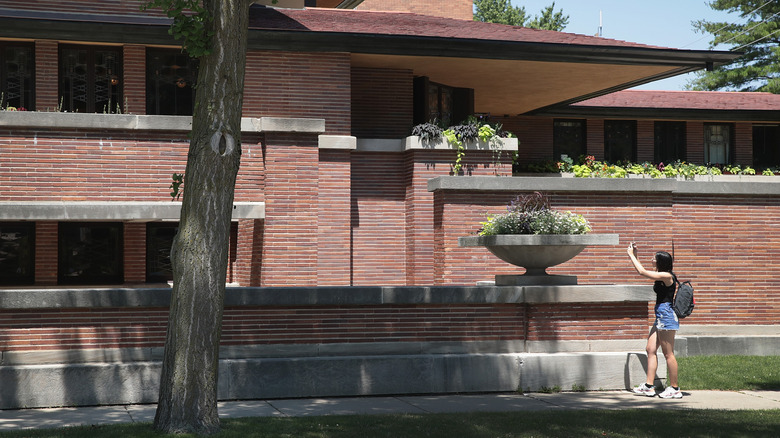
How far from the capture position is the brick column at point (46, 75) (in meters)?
18.0

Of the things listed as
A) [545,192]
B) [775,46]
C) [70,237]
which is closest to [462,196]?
[545,192]

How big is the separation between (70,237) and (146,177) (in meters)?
3.52

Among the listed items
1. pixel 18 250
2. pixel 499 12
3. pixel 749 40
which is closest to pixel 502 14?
pixel 499 12

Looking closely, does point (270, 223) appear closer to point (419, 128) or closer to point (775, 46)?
point (419, 128)

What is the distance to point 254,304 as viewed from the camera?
39.1 feet

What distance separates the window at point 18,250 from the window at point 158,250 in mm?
2429

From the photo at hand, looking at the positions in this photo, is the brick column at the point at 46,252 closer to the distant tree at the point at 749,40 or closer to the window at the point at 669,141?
the window at the point at 669,141

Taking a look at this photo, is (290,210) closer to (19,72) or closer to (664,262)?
(19,72)

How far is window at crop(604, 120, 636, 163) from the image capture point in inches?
1161

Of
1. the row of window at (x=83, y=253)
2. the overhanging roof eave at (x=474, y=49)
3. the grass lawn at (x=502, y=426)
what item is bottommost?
the grass lawn at (x=502, y=426)

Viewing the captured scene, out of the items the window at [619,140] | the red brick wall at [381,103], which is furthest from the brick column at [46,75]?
the window at [619,140]

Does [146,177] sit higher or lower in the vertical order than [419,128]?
lower

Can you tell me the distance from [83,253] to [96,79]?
3851 mm

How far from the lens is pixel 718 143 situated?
30.4m
